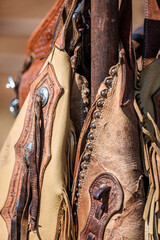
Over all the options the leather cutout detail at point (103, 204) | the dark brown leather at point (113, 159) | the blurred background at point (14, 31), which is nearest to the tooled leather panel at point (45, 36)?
the dark brown leather at point (113, 159)

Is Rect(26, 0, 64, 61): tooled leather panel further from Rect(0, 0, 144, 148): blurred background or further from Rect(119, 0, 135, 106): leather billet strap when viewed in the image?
Rect(0, 0, 144, 148): blurred background

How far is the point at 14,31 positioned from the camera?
4.96 m

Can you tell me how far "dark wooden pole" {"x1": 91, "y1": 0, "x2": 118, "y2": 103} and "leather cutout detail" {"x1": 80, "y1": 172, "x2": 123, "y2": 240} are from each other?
0.18 metres

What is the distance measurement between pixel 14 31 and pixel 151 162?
447cm

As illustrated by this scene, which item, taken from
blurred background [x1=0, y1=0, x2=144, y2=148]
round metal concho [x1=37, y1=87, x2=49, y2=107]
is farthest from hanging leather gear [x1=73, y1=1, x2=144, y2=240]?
blurred background [x1=0, y1=0, x2=144, y2=148]

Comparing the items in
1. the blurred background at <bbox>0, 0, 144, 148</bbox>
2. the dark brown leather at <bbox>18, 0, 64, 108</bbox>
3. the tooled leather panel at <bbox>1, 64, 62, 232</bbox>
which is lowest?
the tooled leather panel at <bbox>1, 64, 62, 232</bbox>

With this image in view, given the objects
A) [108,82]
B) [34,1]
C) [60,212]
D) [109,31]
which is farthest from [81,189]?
[34,1]

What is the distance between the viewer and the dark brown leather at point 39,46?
1.20 meters

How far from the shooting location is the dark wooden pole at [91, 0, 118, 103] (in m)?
0.82

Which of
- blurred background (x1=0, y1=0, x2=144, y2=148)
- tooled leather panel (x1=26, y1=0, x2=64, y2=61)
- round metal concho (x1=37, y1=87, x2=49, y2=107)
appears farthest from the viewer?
blurred background (x1=0, y1=0, x2=144, y2=148)

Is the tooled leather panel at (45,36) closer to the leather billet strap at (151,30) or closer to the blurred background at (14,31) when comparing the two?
the leather billet strap at (151,30)

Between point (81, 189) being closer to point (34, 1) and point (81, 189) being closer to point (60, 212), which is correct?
point (60, 212)

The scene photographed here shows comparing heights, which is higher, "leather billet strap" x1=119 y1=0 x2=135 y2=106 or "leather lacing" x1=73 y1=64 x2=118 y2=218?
"leather billet strap" x1=119 y1=0 x2=135 y2=106

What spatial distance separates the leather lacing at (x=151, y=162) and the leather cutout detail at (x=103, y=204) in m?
0.06
